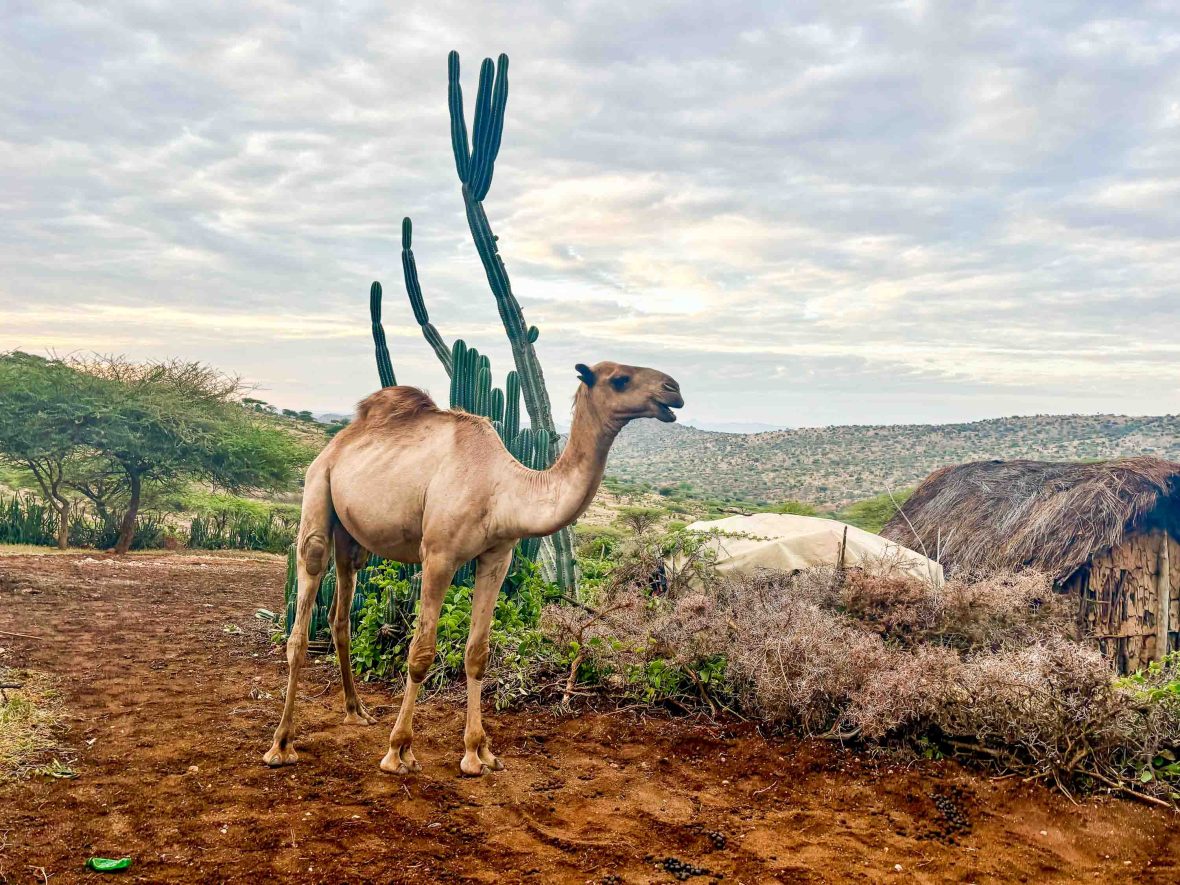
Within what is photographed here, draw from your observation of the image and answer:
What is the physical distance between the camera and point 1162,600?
37.5 feet

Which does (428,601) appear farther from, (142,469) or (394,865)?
(142,469)

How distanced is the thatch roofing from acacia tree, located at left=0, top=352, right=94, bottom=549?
18.7m

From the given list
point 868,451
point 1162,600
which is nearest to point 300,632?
point 1162,600

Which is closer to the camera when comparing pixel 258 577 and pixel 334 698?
pixel 334 698

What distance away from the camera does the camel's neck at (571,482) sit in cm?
497

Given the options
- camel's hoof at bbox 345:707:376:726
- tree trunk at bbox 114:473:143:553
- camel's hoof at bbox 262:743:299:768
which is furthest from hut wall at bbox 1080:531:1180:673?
tree trunk at bbox 114:473:143:553

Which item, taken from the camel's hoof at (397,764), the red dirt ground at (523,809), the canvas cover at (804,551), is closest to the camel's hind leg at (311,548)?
the red dirt ground at (523,809)

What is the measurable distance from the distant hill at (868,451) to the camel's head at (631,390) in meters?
30.7

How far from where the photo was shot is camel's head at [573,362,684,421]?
4832mm

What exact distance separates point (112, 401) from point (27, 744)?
18.6m

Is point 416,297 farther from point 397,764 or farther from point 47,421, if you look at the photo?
point 47,421

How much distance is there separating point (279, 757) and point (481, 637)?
4.76 ft

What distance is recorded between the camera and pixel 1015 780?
5.40m

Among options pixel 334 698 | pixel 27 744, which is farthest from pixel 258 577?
pixel 27 744
